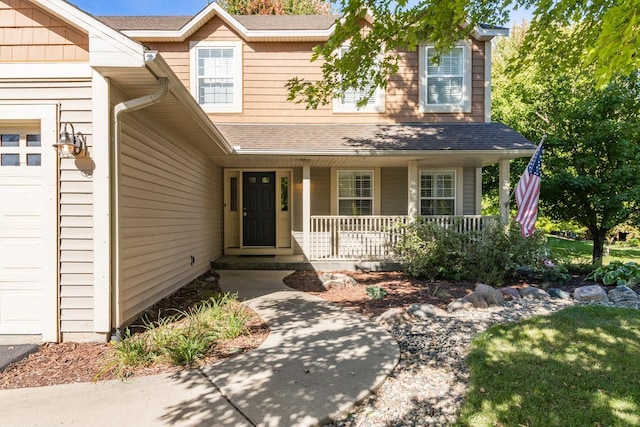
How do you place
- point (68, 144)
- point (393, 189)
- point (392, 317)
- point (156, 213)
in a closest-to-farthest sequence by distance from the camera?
1. point (68, 144)
2. point (392, 317)
3. point (156, 213)
4. point (393, 189)

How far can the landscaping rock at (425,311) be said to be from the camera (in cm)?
472

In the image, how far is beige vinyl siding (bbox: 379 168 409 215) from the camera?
30.7 feet

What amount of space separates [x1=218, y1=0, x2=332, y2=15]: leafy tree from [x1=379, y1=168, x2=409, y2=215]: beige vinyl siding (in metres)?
14.0

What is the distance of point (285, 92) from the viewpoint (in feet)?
30.4

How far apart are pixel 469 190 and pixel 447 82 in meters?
2.88

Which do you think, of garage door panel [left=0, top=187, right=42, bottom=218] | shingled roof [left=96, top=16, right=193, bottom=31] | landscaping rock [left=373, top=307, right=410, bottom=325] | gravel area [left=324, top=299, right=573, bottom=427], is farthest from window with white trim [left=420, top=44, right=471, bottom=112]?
garage door panel [left=0, top=187, right=42, bottom=218]

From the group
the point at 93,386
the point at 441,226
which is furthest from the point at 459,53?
the point at 93,386

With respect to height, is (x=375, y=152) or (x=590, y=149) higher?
(x=590, y=149)

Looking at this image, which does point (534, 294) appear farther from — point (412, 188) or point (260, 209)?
point (260, 209)

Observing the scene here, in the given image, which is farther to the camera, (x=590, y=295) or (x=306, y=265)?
(x=306, y=265)

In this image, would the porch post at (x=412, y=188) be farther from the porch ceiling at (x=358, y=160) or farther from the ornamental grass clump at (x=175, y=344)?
the ornamental grass clump at (x=175, y=344)

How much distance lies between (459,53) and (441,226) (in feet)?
15.5

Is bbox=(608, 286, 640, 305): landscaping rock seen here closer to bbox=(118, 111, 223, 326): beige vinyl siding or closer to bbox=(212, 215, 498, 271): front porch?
bbox=(212, 215, 498, 271): front porch

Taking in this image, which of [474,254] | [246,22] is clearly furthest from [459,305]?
[246,22]
